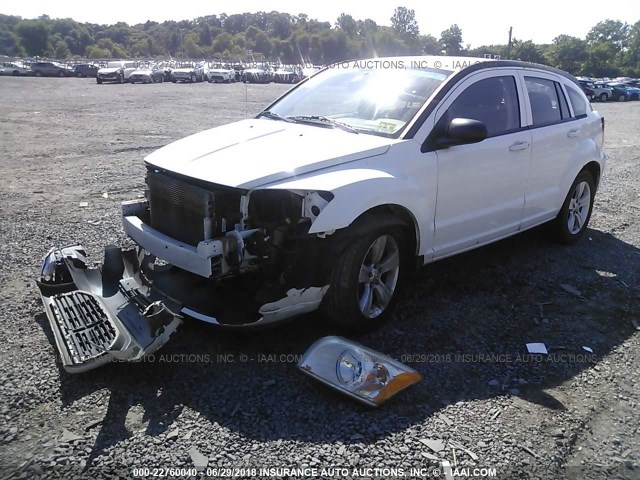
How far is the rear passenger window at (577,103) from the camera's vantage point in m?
6.29

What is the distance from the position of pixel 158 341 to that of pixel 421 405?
1.66m

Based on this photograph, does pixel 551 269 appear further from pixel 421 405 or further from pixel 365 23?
pixel 365 23

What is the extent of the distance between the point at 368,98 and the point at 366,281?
5.59 feet

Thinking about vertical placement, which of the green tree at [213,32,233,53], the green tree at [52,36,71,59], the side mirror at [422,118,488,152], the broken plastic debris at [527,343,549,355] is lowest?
the broken plastic debris at [527,343,549,355]

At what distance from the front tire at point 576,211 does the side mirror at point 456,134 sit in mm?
2378

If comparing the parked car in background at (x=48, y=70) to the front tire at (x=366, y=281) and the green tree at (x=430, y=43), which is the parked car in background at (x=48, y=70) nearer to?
the green tree at (x=430, y=43)

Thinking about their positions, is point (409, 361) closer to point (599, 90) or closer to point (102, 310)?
point (102, 310)

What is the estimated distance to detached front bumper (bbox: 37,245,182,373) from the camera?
349 cm

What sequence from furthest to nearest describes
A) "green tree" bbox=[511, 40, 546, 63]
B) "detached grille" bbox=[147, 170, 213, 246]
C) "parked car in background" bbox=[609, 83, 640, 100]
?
"green tree" bbox=[511, 40, 546, 63], "parked car in background" bbox=[609, 83, 640, 100], "detached grille" bbox=[147, 170, 213, 246]

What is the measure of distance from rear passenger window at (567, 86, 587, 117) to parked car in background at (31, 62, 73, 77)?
58.5m

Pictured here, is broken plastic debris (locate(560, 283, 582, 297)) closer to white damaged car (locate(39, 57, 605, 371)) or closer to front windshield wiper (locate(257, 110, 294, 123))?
white damaged car (locate(39, 57, 605, 371))

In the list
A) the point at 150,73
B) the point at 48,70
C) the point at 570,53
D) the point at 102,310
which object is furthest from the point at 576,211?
the point at 570,53

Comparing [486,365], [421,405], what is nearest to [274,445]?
[421,405]

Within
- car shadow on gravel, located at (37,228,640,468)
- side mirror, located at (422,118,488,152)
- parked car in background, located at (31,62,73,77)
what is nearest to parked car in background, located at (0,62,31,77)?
parked car in background, located at (31,62,73,77)
